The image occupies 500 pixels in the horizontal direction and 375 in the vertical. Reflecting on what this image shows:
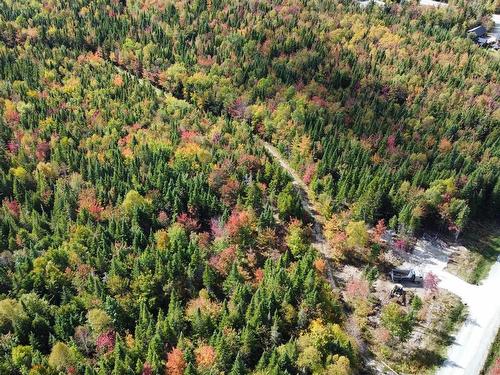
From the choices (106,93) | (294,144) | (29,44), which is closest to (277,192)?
(294,144)

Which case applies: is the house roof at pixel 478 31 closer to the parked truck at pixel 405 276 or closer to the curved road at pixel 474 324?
the curved road at pixel 474 324

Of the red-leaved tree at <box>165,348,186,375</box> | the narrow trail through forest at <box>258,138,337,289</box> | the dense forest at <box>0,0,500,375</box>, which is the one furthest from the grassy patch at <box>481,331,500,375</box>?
the red-leaved tree at <box>165,348,186,375</box>

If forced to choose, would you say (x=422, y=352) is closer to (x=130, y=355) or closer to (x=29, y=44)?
(x=130, y=355)

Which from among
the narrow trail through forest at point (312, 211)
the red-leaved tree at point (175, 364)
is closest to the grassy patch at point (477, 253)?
the narrow trail through forest at point (312, 211)

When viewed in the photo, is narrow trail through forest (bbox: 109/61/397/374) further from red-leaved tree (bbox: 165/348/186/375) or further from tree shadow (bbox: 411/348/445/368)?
red-leaved tree (bbox: 165/348/186/375)

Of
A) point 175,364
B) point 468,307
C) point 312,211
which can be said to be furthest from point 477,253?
point 175,364
